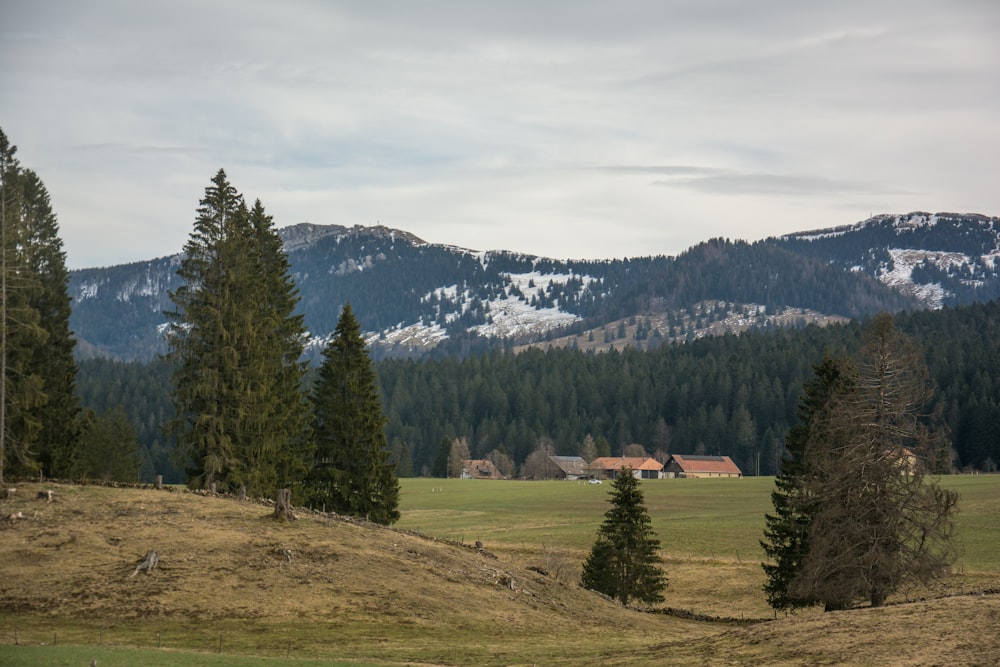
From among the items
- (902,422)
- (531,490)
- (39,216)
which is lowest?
(531,490)

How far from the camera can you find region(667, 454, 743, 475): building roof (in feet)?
572

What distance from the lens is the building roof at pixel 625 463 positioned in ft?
590

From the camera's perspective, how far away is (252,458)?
5378cm

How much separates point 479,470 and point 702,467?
40157 millimetres

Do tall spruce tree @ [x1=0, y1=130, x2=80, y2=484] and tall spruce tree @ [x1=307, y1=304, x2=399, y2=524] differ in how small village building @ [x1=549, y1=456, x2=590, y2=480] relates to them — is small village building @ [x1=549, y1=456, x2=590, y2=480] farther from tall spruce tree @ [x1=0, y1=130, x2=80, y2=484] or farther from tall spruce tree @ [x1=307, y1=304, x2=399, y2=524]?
tall spruce tree @ [x1=0, y1=130, x2=80, y2=484]

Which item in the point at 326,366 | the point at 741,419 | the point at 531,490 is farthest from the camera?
the point at 741,419

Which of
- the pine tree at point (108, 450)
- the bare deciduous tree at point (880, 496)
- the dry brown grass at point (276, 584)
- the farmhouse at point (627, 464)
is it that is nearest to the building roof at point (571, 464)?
the farmhouse at point (627, 464)

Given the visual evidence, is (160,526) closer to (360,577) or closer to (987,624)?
(360,577)

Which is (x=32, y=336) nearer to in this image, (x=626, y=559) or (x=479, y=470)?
(x=626, y=559)

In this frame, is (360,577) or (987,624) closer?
(987,624)

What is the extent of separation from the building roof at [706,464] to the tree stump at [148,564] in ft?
467

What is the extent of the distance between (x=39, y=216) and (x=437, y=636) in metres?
40.1

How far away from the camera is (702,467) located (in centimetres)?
17525

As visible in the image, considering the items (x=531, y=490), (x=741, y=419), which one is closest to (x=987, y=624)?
(x=531, y=490)
